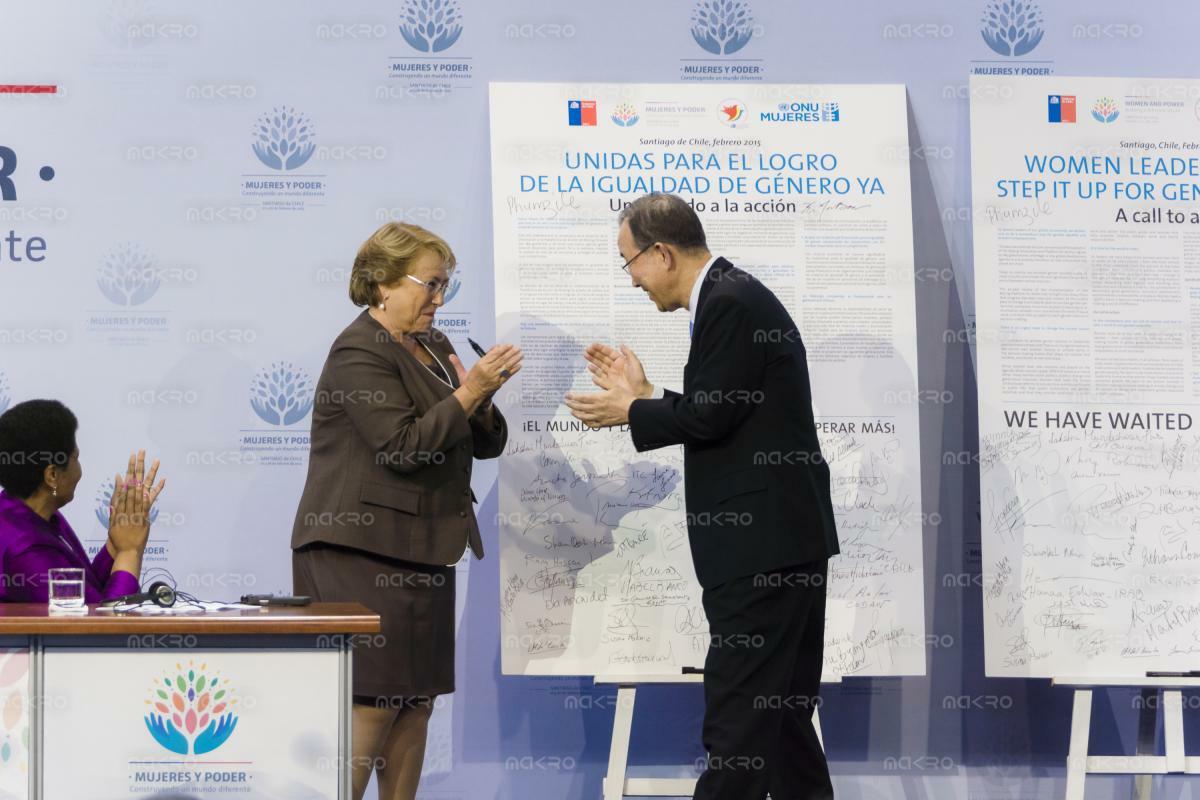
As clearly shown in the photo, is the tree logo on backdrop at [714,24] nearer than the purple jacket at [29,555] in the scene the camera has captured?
No

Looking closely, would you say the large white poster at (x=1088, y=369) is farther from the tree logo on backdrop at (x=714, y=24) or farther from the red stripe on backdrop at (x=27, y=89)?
the red stripe on backdrop at (x=27, y=89)

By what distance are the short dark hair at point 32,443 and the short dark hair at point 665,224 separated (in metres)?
1.50

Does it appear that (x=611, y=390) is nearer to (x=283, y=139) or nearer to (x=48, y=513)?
(x=48, y=513)

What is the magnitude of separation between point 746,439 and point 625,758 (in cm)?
127

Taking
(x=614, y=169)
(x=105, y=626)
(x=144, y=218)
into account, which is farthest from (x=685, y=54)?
(x=105, y=626)

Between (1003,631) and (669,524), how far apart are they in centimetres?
109

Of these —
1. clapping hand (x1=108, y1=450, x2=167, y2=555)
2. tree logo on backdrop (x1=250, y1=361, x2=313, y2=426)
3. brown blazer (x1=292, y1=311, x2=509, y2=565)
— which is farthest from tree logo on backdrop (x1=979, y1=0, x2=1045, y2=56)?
clapping hand (x1=108, y1=450, x2=167, y2=555)

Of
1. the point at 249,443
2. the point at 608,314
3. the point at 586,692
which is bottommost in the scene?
the point at 586,692

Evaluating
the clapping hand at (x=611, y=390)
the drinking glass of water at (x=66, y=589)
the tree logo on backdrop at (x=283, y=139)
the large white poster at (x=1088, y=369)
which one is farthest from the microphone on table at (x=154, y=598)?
the large white poster at (x=1088, y=369)

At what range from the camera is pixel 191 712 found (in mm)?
2508

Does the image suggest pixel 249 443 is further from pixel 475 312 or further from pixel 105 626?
pixel 105 626

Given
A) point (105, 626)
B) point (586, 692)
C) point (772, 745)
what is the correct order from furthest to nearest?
point (586, 692), point (772, 745), point (105, 626)

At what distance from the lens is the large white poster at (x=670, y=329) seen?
3.87 meters

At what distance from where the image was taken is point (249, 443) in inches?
164
